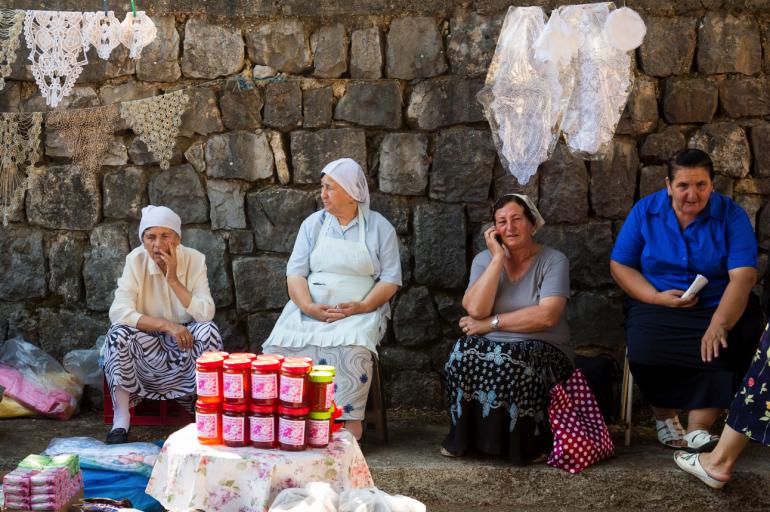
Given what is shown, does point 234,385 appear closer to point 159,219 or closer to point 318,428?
point 318,428

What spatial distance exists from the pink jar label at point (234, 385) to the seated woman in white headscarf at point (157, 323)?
1441 millimetres

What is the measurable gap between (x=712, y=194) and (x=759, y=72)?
3.00 feet

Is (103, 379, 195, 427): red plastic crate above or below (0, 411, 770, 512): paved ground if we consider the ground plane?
above

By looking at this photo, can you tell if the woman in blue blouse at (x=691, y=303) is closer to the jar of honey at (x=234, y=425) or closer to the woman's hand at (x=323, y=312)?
the woman's hand at (x=323, y=312)

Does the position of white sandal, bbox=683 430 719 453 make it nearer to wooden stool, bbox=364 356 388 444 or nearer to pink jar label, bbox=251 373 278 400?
wooden stool, bbox=364 356 388 444

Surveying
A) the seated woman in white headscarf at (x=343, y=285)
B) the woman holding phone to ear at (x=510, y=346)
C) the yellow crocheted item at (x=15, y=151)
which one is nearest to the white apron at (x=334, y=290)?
the seated woman in white headscarf at (x=343, y=285)

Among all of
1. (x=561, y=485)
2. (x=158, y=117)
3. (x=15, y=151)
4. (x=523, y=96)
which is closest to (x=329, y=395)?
(x=561, y=485)

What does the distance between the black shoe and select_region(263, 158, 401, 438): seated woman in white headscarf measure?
77 centimetres

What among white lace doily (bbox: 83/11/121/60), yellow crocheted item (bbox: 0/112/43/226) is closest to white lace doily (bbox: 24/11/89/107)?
white lace doily (bbox: 83/11/121/60)

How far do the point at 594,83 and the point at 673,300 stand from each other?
3.76 feet

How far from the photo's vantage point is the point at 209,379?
304 centimetres

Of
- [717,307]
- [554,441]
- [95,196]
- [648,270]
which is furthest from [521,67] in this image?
[95,196]

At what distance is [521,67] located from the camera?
4.61m

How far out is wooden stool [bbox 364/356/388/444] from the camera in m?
4.30
